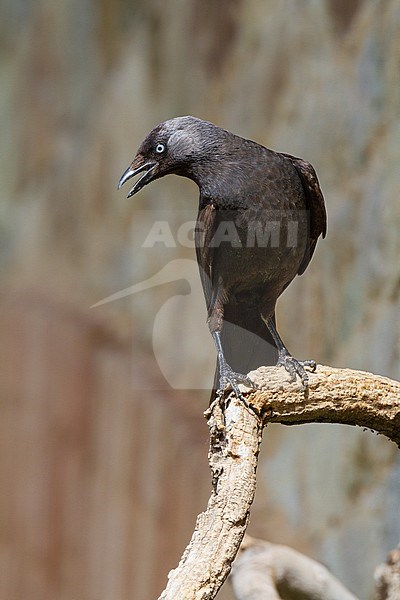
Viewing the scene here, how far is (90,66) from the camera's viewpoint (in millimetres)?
3742

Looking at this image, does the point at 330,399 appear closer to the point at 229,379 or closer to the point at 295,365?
the point at 295,365

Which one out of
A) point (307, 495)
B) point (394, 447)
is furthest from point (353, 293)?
point (307, 495)

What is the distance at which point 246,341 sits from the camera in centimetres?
219

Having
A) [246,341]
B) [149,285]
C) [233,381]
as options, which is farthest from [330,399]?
[149,285]

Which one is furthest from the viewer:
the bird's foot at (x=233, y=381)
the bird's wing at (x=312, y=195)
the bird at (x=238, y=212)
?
the bird's wing at (x=312, y=195)

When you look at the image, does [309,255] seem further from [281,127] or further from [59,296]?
[59,296]

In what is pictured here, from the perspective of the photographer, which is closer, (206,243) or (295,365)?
(295,365)

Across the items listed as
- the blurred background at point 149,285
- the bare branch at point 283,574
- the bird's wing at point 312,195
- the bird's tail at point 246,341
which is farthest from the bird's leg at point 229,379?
the blurred background at point 149,285

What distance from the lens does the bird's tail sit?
7.10 ft

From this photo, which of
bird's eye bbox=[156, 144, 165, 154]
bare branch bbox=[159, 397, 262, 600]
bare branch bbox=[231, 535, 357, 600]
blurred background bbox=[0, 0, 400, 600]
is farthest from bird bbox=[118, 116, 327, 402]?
blurred background bbox=[0, 0, 400, 600]

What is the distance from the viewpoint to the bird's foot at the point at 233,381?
1.78 meters

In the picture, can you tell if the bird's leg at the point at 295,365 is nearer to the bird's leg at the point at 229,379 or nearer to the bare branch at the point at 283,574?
the bird's leg at the point at 229,379

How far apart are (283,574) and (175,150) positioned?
3.55 ft

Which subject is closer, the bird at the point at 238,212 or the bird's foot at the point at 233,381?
the bird's foot at the point at 233,381
